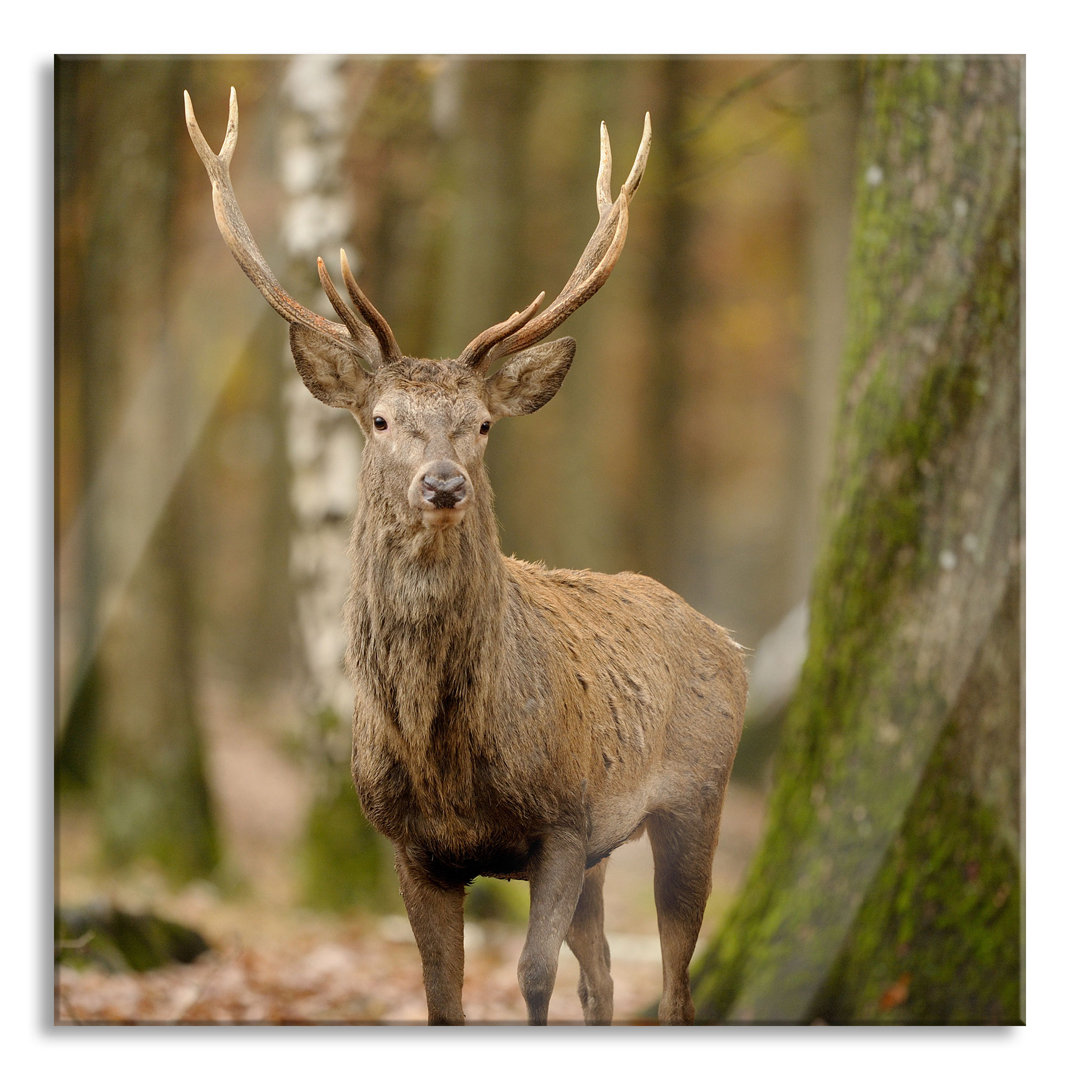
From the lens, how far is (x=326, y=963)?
3.99 metres

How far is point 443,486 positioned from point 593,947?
4.36ft

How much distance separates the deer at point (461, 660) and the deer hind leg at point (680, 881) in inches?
6.2

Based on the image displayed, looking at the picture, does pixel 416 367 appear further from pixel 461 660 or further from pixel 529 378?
pixel 461 660

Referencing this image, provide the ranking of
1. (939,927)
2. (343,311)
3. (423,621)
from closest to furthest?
(423,621) → (343,311) → (939,927)

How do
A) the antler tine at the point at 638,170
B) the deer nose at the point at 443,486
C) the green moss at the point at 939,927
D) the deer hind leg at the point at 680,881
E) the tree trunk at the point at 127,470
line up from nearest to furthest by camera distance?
the deer nose at the point at 443,486
the antler tine at the point at 638,170
the deer hind leg at the point at 680,881
the green moss at the point at 939,927
the tree trunk at the point at 127,470

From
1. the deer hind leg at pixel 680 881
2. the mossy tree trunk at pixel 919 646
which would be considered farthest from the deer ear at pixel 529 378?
the mossy tree trunk at pixel 919 646

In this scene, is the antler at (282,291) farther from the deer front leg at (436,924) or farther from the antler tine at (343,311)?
the deer front leg at (436,924)

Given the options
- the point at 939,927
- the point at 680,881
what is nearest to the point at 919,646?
the point at 939,927

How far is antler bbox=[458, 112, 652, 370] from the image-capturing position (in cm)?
270

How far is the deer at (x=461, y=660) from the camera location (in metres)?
2.59

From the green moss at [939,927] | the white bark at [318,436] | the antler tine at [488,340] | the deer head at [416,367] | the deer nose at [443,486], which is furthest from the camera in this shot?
the white bark at [318,436]

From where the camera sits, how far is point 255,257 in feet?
8.96
